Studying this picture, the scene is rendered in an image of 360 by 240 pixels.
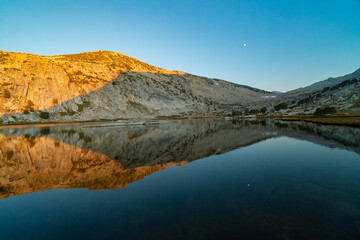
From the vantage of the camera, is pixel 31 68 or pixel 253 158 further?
pixel 31 68

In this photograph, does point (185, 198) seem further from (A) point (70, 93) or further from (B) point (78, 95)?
(A) point (70, 93)

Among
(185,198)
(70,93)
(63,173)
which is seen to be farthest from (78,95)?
(185,198)

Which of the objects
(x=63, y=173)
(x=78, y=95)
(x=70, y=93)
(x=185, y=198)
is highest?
(x=70, y=93)

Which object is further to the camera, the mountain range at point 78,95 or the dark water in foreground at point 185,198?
the mountain range at point 78,95

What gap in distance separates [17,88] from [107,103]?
5680 centimetres

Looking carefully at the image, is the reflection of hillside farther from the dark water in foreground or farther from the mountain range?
the mountain range

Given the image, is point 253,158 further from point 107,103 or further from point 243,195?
point 107,103

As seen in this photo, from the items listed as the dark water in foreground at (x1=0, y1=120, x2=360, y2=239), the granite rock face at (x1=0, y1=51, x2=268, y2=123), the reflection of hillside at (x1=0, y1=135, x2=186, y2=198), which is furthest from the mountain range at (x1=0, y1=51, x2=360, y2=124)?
the dark water in foreground at (x1=0, y1=120, x2=360, y2=239)

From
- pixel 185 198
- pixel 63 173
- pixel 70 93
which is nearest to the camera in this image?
pixel 185 198

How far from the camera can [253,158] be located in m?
25.1

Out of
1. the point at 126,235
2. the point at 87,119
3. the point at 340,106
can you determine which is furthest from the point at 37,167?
the point at 340,106

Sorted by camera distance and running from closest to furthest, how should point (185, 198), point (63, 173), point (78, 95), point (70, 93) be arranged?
point (185, 198)
point (63, 173)
point (70, 93)
point (78, 95)

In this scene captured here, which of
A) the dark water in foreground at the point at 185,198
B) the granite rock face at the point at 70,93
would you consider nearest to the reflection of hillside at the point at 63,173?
the dark water in foreground at the point at 185,198

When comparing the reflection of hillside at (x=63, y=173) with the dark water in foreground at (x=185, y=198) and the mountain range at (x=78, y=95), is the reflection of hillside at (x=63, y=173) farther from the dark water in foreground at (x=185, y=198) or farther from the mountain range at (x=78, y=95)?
the mountain range at (x=78, y=95)
